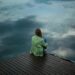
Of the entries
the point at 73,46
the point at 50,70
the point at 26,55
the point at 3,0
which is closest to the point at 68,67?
the point at 50,70

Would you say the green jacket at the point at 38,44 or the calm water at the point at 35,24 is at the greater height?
the green jacket at the point at 38,44

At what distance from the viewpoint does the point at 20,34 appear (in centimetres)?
1956

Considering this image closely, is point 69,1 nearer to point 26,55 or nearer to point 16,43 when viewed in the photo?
point 16,43

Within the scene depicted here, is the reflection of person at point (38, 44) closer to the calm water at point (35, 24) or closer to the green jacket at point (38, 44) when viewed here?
the green jacket at point (38, 44)

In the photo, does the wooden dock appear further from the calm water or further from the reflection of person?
the calm water

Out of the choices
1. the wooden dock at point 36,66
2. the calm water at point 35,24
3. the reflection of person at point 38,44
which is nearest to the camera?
the wooden dock at point 36,66

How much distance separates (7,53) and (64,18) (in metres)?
6.75

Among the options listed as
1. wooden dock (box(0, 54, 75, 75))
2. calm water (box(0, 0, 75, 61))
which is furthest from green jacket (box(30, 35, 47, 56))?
calm water (box(0, 0, 75, 61))

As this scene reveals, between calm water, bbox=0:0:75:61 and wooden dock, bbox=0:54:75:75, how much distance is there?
4471 mm

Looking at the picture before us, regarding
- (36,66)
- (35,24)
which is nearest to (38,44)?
(36,66)

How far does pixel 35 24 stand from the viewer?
21.0 m

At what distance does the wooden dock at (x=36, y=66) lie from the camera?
916 centimetres

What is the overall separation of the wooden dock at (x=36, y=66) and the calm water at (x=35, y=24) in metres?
4.47

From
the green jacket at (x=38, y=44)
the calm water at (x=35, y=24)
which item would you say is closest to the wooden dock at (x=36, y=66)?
the green jacket at (x=38, y=44)
